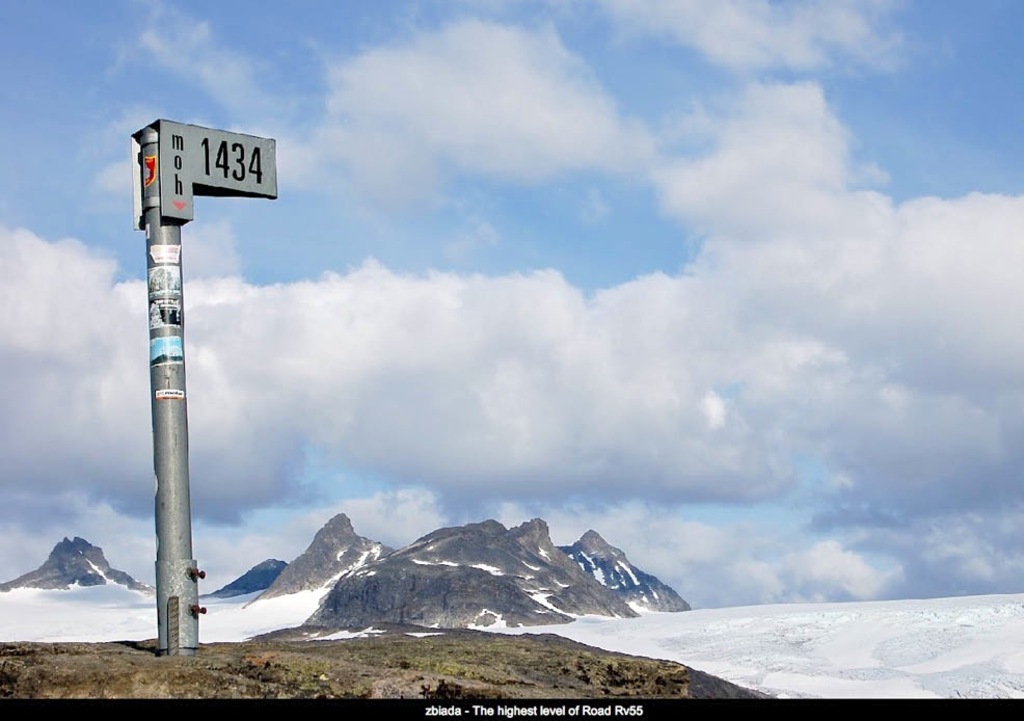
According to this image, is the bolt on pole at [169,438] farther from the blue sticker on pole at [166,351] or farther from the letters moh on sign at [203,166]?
the letters moh on sign at [203,166]

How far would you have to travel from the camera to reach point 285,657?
28031 millimetres

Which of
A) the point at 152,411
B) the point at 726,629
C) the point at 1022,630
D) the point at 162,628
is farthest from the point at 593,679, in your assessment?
the point at 726,629

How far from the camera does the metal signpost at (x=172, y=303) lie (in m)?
30.1

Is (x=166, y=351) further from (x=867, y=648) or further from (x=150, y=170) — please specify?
(x=867, y=648)

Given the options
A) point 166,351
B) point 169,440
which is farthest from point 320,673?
point 166,351

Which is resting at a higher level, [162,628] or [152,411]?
[152,411]

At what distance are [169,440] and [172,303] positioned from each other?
3.40m

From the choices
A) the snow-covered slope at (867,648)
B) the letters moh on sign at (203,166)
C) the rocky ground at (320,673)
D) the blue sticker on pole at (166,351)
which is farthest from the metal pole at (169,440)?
the snow-covered slope at (867,648)

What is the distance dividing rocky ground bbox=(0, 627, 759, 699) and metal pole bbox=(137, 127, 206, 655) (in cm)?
105

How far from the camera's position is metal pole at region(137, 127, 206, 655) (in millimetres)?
29891

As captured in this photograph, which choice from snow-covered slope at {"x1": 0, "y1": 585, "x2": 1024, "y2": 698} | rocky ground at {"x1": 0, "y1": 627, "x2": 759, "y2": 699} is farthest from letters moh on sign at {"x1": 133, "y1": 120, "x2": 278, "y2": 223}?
snow-covered slope at {"x1": 0, "y1": 585, "x2": 1024, "y2": 698}

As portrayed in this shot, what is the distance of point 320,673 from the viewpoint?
88.5ft
